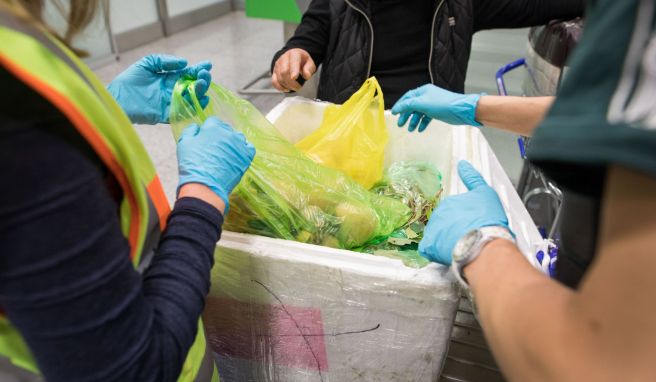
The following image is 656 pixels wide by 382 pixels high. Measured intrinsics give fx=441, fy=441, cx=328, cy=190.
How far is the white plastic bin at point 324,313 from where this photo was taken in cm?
64

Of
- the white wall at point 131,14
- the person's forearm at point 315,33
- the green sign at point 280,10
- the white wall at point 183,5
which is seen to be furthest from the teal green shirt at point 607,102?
the white wall at point 183,5

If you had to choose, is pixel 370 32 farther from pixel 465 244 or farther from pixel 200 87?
pixel 465 244

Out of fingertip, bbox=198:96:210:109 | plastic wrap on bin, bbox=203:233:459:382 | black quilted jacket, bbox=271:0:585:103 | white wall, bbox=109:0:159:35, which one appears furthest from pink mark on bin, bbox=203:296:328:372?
white wall, bbox=109:0:159:35

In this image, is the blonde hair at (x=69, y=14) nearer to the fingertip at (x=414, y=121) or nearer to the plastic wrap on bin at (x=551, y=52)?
the fingertip at (x=414, y=121)

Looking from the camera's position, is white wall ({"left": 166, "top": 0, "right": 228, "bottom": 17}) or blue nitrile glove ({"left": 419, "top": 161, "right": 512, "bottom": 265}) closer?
blue nitrile glove ({"left": 419, "top": 161, "right": 512, "bottom": 265})

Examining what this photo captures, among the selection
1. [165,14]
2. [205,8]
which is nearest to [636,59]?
[165,14]

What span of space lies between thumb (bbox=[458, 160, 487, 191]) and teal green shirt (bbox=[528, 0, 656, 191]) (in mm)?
424

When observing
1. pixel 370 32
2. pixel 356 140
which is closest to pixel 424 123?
pixel 356 140

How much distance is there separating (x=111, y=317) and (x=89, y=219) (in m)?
0.09

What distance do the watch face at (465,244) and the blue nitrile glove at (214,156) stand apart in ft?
1.00

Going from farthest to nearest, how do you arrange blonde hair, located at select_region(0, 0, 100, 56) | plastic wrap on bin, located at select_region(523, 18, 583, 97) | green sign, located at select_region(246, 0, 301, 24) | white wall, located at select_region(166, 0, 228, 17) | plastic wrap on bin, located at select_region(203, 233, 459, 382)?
white wall, located at select_region(166, 0, 228, 17), green sign, located at select_region(246, 0, 301, 24), plastic wrap on bin, located at select_region(523, 18, 583, 97), plastic wrap on bin, located at select_region(203, 233, 459, 382), blonde hair, located at select_region(0, 0, 100, 56)

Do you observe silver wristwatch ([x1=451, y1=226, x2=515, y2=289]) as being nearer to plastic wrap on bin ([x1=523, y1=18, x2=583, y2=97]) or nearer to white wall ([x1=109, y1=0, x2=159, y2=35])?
plastic wrap on bin ([x1=523, y1=18, x2=583, y2=97])

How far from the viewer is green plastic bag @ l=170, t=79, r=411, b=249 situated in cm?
75

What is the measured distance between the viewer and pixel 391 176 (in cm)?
106
